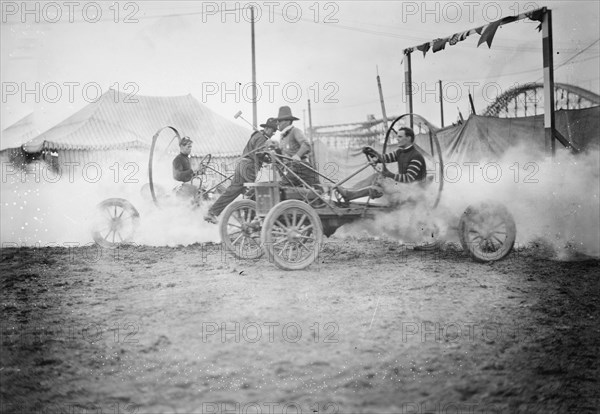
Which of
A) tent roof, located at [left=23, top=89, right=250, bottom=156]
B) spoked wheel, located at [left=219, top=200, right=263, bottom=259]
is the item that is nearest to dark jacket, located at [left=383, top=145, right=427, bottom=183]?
spoked wheel, located at [left=219, top=200, right=263, bottom=259]

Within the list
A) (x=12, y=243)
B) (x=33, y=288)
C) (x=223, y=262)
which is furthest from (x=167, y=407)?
(x=12, y=243)

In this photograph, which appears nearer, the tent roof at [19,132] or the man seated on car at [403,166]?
the man seated on car at [403,166]

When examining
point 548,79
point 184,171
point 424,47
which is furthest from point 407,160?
point 184,171

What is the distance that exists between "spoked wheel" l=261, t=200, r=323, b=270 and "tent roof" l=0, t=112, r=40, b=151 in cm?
549

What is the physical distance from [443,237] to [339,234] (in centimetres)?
250

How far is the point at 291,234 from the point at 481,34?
4.41 meters

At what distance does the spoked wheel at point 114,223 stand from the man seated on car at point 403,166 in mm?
3144

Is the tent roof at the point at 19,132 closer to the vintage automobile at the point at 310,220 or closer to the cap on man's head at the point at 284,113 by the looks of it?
the cap on man's head at the point at 284,113

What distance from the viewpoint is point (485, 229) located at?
201 inches

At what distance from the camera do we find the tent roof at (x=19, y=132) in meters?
8.17

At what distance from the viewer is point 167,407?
2018 mm

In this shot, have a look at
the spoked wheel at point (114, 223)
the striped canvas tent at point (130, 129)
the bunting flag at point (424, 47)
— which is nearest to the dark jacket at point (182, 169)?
the spoked wheel at point (114, 223)

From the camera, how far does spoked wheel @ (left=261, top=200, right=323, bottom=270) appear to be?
178 inches

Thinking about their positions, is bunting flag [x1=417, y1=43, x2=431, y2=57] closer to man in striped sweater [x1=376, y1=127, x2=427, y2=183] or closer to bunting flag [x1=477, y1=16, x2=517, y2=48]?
bunting flag [x1=477, y1=16, x2=517, y2=48]
